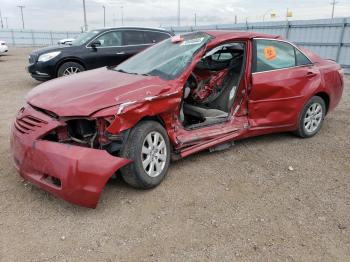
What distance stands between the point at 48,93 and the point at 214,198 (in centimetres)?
200

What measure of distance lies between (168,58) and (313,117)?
250 cm

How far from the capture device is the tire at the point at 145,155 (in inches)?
130

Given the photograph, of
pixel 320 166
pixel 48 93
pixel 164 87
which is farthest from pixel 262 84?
pixel 48 93

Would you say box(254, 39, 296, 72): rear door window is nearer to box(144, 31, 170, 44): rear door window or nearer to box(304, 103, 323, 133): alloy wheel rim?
box(304, 103, 323, 133): alloy wheel rim

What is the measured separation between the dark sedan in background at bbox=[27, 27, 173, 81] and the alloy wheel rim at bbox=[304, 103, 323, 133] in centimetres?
590

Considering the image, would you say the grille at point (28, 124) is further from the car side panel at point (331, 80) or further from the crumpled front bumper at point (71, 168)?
the car side panel at point (331, 80)

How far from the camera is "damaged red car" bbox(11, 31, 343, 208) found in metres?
3.05

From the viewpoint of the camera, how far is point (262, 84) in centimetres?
445

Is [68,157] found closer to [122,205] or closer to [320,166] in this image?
[122,205]

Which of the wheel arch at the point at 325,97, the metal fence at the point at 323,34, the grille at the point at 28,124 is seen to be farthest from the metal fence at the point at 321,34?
the grille at the point at 28,124

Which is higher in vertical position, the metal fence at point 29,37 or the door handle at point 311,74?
the door handle at point 311,74

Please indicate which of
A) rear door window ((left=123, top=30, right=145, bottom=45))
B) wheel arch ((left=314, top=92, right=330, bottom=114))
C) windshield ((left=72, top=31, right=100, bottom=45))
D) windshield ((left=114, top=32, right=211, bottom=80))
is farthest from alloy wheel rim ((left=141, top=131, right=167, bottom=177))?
rear door window ((left=123, top=30, right=145, bottom=45))

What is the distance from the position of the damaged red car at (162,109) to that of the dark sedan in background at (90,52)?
16.1ft

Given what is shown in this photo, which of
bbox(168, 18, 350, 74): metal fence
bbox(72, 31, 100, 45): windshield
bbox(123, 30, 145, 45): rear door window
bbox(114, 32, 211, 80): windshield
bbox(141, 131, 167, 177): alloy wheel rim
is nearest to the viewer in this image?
bbox(141, 131, 167, 177): alloy wheel rim
